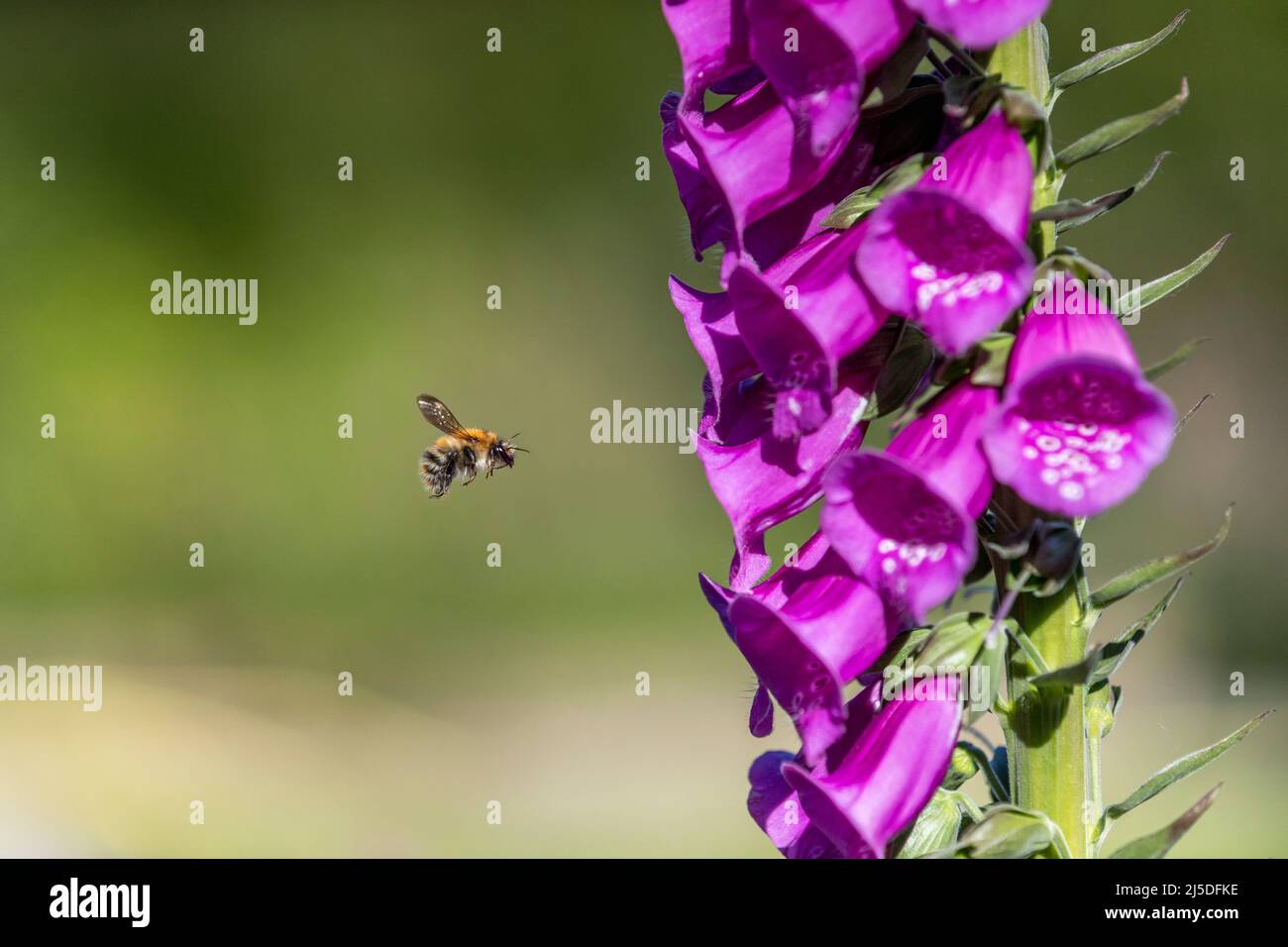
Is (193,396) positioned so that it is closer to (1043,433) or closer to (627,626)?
(627,626)

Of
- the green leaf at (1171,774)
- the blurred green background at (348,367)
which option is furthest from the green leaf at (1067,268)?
the blurred green background at (348,367)

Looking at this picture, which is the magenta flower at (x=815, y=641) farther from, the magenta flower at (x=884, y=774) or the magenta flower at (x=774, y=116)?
the magenta flower at (x=774, y=116)

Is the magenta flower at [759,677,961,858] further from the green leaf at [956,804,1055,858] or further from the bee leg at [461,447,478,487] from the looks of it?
the bee leg at [461,447,478,487]

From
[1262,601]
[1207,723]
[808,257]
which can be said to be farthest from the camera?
[1262,601]

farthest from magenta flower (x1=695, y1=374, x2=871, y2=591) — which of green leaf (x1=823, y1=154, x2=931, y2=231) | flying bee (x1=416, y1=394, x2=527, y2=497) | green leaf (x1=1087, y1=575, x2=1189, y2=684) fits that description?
flying bee (x1=416, y1=394, x2=527, y2=497)

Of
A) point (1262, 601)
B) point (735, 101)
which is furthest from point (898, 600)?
point (1262, 601)
